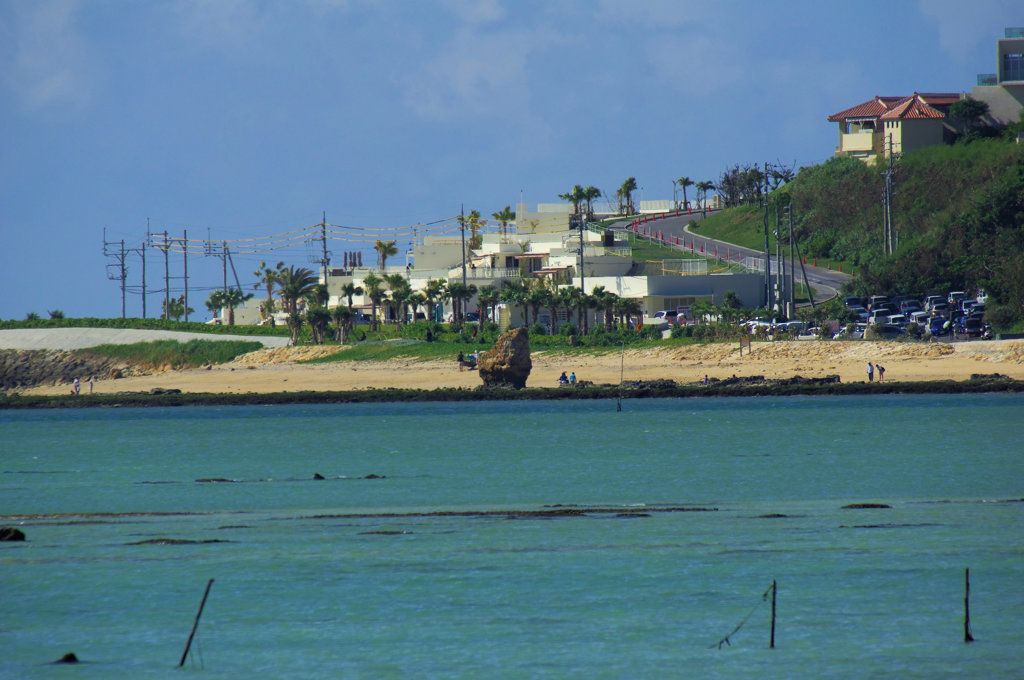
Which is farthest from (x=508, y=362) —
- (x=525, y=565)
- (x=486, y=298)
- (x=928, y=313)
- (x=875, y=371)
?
(x=525, y=565)

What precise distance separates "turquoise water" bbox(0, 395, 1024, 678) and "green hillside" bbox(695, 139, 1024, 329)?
124ft

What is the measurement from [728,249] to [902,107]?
2033cm

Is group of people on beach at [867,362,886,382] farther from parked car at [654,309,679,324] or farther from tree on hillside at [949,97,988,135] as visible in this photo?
tree on hillside at [949,97,988,135]

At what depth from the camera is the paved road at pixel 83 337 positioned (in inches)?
4008

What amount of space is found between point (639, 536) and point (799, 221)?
9292cm

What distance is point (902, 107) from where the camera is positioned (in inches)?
4697

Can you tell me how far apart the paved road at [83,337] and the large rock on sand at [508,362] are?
2862 centimetres

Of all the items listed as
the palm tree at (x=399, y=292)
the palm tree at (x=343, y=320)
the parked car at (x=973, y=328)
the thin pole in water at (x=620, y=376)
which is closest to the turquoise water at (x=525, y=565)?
the thin pole in water at (x=620, y=376)

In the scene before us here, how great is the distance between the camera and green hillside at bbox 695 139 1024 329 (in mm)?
87875

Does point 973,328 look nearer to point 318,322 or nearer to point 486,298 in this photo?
point 486,298

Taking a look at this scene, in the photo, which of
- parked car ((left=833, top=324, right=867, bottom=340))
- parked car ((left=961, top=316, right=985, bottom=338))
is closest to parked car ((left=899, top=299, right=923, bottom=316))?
parked car ((left=961, top=316, right=985, bottom=338))

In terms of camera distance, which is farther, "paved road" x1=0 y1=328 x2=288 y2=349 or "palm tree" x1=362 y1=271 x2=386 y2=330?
"palm tree" x1=362 y1=271 x2=386 y2=330

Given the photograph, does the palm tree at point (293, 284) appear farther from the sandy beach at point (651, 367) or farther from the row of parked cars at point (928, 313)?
the row of parked cars at point (928, 313)

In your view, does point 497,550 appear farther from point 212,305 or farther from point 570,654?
point 212,305
